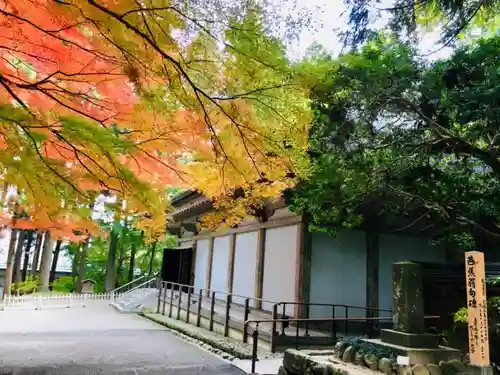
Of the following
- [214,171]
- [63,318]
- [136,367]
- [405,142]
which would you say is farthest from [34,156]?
[63,318]

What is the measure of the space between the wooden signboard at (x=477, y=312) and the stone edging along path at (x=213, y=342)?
13.0ft

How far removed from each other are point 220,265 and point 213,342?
5.93m

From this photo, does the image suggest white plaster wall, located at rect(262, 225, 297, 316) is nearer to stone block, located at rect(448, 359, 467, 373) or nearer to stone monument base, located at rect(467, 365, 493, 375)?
stone block, located at rect(448, 359, 467, 373)

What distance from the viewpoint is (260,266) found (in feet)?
36.9

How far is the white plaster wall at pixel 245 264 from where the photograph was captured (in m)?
12.0

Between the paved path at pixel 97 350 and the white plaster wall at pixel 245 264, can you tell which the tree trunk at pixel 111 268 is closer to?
the paved path at pixel 97 350

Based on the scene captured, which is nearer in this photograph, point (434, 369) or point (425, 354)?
point (434, 369)

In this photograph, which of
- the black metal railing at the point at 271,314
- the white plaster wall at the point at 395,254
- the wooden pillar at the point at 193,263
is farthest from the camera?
the wooden pillar at the point at 193,263

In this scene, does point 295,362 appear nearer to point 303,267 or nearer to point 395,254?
point 303,267

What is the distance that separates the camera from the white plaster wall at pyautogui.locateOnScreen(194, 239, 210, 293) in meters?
15.9

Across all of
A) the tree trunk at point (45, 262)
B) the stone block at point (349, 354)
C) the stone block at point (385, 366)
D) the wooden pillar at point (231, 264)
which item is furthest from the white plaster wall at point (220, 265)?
the tree trunk at point (45, 262)

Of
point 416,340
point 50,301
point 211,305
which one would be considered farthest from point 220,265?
point 416,340

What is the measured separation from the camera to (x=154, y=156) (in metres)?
3.50

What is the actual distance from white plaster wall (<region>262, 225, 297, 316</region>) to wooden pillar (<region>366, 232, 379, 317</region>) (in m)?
2.21
